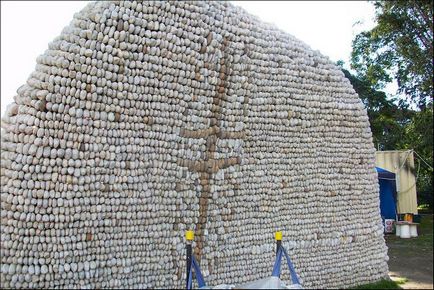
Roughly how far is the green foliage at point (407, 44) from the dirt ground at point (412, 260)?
437 centimetres

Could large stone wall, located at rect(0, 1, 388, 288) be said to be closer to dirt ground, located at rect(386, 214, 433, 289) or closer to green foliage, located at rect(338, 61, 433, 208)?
dirt ground, located at rect(386, 214, 433, 289)

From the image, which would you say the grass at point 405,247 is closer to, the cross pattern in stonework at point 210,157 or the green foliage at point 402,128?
the cross pattern in stonework at point 210,157

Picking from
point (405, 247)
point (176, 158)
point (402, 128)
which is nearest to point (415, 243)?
point (405, 247)

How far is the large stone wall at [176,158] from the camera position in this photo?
17.9ft

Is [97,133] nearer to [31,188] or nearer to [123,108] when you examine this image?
[123,108]

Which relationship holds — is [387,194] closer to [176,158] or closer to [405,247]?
[405,247]

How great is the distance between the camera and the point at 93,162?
18.6 ft

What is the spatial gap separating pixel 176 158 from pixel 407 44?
9.92 metres

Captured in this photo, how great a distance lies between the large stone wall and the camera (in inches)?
215

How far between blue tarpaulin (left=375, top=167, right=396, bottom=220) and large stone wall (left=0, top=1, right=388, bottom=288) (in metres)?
7.18

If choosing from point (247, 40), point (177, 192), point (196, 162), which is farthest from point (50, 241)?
point (247, 40)

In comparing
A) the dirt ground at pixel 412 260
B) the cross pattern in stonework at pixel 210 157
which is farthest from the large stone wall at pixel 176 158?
the dirt ground at pixel 412 260

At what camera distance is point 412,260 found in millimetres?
9508

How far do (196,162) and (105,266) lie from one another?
1744 millimetres
